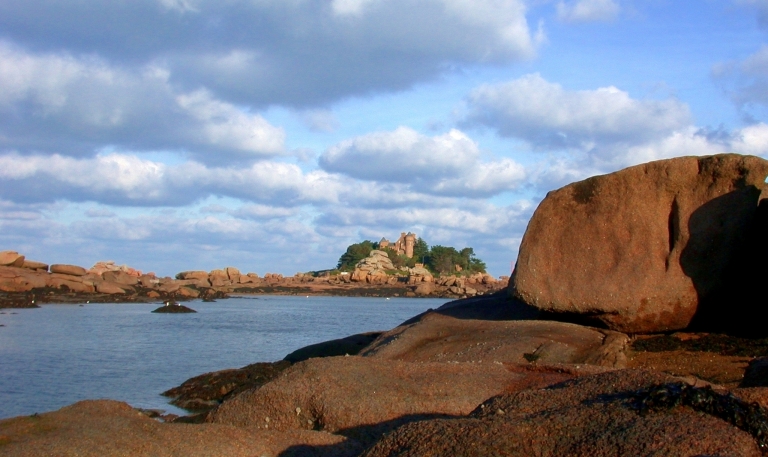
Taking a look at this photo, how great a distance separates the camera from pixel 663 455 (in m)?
4.88

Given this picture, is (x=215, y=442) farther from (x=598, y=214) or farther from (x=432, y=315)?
(x=432, y=315)

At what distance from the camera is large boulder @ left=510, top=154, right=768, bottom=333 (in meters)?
14.6

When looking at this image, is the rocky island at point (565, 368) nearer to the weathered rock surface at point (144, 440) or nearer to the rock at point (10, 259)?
the weathered rock surface at point (144, 440)

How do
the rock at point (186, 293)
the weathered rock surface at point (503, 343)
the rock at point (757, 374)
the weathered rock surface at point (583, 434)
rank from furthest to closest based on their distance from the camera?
the rock at point (186, 293)
the weathered rock surface at point (503, 343)
the rock at point (757, 374)
the weathered rock surface at point (583, 434)

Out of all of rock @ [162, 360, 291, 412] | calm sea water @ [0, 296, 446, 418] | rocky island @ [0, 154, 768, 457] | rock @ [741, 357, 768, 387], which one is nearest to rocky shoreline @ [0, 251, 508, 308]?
calm sea water @ [0, 296, 446, 418]

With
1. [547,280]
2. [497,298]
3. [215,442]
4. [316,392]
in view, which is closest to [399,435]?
[215,442]

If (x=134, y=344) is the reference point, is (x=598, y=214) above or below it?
above

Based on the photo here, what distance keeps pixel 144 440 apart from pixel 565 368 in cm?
567

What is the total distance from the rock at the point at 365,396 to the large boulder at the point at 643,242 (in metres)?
5.01

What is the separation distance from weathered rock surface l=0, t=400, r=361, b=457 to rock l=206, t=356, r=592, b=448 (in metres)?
1.00

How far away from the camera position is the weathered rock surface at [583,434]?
5.05m

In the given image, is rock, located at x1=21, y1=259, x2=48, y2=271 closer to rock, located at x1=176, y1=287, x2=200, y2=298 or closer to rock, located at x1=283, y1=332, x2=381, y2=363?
rock, located at x1=176, y1=287, x2=200, y2=298

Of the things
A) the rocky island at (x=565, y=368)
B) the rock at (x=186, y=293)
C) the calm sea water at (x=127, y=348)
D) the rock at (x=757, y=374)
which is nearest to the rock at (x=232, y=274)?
the rock at (x=186, y=293)

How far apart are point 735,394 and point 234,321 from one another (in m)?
38.9
